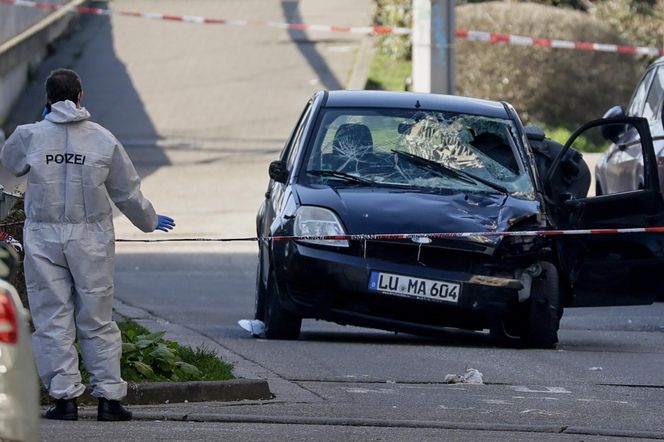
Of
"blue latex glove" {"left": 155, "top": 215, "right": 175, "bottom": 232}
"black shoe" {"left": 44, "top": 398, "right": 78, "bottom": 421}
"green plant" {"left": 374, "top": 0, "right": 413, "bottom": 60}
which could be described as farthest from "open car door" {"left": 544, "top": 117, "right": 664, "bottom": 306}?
"green plant" {"left": 374, "top": 0, "right": 413, "bottom": 60}

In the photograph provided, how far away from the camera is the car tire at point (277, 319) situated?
1018 cm

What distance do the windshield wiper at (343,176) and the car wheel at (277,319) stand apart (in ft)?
2.47

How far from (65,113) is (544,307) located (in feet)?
12.8

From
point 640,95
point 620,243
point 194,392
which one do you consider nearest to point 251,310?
point 620,243

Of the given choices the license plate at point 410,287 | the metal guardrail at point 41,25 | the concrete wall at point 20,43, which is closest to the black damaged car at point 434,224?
the license plate at point 410,287

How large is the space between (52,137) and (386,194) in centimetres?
334

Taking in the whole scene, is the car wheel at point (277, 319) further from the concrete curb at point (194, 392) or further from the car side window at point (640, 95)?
the car side window at point (640, 95)

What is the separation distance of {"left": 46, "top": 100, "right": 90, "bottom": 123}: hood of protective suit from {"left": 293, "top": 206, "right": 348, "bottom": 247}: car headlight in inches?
112

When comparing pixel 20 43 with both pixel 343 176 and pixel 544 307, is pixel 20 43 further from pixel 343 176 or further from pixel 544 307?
pixel 544 307

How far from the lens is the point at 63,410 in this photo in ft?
23.6

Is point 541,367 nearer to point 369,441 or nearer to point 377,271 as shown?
point 377,271

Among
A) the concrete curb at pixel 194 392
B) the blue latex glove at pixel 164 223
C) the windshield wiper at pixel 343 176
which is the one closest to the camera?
the blue latex glove at pixel 164 223

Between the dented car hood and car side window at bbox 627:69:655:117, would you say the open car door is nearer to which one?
the dented car hood

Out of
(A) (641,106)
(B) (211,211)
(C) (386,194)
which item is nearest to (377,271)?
(C) (386,194)
